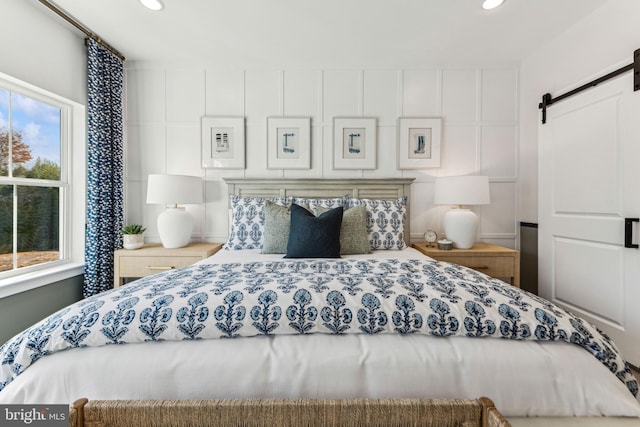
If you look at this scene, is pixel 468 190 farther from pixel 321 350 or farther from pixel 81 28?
pixel 81 28

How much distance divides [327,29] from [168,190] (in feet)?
6.24

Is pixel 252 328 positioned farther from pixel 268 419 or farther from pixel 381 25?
pixel 381 25

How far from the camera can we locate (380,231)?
2.45 metres

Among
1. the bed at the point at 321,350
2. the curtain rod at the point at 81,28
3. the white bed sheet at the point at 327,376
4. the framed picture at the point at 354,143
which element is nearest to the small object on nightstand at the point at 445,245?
the framed picture at the point at 354,143

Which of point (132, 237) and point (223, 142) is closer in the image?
point (132, 237)

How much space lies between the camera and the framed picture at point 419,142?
114 inches

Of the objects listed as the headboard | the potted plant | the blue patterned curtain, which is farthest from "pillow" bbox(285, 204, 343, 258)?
the blue patterned curtain

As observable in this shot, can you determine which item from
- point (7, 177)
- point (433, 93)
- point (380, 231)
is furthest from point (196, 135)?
point (433, 93)

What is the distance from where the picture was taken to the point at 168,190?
250 cm

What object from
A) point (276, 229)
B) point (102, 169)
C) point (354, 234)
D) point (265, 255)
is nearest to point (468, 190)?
point (354, 234)

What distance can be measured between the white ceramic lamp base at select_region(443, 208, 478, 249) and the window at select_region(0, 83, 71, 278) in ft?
11.4

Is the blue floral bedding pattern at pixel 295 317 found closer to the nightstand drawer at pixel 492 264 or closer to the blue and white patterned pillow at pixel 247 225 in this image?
the blue and white patterned pillow at pixel 247 225

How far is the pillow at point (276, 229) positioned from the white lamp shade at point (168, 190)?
0.82 meters

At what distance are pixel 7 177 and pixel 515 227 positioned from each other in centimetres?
436
